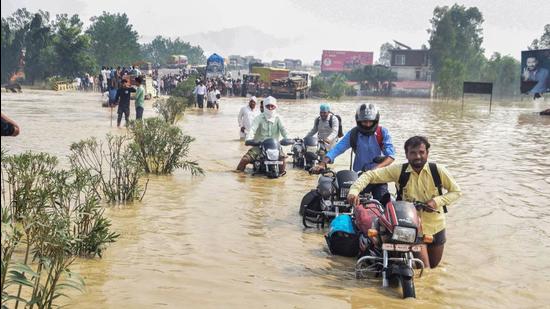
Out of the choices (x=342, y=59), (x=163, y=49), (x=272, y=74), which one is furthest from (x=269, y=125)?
(x=163, y=49)

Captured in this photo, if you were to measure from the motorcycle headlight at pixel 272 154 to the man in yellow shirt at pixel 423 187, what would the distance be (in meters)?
5.37

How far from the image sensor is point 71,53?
180 ft

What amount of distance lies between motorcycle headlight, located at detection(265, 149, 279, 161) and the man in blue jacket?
3.70m

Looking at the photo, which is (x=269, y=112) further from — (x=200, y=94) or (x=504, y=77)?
(x=504, y=77)

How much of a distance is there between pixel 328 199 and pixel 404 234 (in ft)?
7.89

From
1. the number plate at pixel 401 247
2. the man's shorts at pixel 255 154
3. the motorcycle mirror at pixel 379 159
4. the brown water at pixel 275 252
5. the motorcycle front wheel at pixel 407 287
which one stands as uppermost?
the motorcycle mirror at pixel 379 159

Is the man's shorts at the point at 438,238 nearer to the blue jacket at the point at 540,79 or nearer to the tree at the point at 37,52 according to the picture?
the blue jacket at the point at 540,79

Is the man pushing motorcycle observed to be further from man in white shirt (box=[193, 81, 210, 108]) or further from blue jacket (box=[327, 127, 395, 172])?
man in white shirt (box=[193, 81, 210, 108])

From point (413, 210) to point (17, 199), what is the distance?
360cm

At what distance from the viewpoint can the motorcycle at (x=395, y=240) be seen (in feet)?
17.3

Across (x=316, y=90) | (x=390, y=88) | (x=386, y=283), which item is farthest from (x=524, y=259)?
(x=390, y=88)

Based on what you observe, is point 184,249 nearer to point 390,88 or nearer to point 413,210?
point 413,210

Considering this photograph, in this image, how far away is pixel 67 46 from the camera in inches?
2151

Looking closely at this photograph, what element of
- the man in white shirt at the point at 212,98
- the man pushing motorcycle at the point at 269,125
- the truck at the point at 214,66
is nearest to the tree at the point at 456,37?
the truck at the point at 214,66
